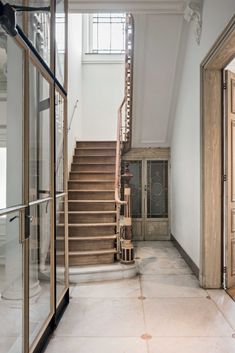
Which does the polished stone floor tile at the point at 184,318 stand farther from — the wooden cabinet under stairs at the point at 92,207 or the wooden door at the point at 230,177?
the wooden cabinet under stairs at the point at 92,207

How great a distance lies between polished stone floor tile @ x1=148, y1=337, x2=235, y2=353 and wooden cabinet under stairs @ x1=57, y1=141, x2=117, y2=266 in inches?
61.3

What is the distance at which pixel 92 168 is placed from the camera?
621 centimetres

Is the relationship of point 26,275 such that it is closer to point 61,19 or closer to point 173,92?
point 61,19

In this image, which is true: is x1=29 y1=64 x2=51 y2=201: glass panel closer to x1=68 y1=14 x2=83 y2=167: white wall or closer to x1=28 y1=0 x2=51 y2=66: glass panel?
x1=28 y1=0 x2=51 y2=66: glass panel

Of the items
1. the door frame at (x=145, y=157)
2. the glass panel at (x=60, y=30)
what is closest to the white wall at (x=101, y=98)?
the door frame at (x=145, y=157)

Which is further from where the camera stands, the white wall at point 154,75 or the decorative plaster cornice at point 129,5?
the white wall at point 154,75

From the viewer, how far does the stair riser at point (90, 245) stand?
4.45 metres

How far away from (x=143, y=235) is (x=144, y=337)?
3.95 metres

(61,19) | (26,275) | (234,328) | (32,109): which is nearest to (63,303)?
(26,275)

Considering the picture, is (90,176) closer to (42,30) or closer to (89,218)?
(89,218)

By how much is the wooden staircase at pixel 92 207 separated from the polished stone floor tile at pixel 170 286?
2.19 ft

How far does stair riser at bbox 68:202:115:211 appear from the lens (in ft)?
16.8

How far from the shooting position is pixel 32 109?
8.93ft

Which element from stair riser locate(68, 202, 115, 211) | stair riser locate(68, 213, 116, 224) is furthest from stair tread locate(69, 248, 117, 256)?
stair riser locate(68, 202, 115, 211)
